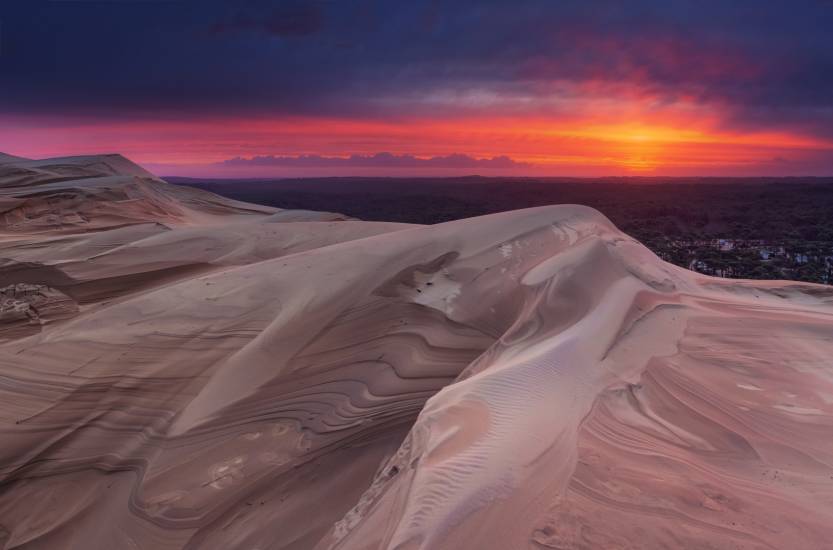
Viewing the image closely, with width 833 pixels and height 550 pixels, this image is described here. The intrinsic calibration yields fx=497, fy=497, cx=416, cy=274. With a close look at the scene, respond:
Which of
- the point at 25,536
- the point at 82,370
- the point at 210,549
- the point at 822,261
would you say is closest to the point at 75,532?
the point at 25,536

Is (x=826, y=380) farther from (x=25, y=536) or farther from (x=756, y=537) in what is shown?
(x=25, y=536)

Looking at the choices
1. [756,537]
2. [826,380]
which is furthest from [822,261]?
[756,537]

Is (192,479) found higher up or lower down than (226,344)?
lower down

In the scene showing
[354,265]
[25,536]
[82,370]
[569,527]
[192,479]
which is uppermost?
[354,265]

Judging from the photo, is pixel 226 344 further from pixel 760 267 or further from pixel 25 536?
pixel 760 267

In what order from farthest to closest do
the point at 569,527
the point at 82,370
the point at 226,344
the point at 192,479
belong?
the point at 226,344 < the point at 82,370 < the point at 192,479 < the point at 569,527

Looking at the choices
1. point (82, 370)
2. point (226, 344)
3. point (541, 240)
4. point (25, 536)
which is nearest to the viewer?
point (25, 536)

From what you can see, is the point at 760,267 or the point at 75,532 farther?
the point at 760,267
